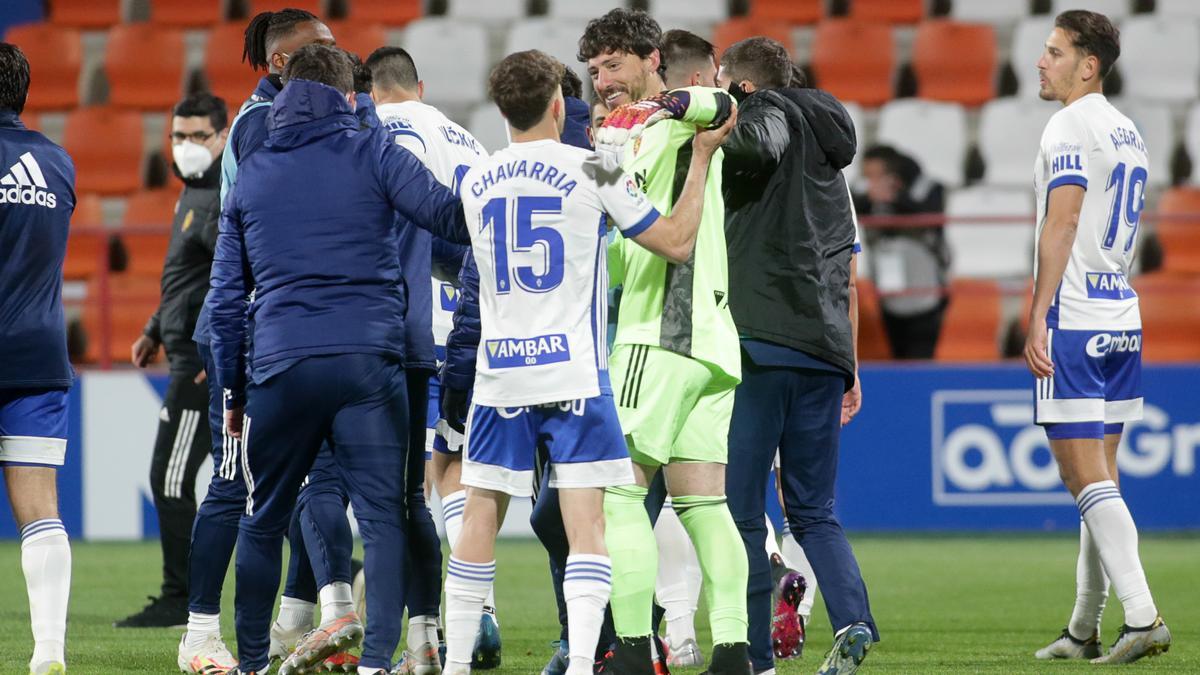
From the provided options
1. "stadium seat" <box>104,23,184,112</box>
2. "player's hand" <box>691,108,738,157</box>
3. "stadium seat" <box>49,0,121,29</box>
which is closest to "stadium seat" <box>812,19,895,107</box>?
"stadium seat" <box>104,23,184,112</box>

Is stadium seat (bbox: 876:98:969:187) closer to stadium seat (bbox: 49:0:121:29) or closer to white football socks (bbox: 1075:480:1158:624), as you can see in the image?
stadium seat (bbox: 49:0:121:29)

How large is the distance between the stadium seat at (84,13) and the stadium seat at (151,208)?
7.70 feet

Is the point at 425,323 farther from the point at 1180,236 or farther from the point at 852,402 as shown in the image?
the point at 1180,236

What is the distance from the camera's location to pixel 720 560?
4766 mm

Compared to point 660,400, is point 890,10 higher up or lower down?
higher up

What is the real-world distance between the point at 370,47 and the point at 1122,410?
8.76 metres

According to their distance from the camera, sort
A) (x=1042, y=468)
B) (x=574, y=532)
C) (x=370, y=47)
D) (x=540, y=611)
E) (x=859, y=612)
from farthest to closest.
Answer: (x=370, y=47) < (x=1042, y=468) < (x=540, y=611) < (x=859, y=612) < (x=574, y=532)

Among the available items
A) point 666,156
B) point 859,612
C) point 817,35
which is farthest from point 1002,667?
point 817,35

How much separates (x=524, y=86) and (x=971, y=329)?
7867 millimetres

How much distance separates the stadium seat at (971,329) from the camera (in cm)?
1179

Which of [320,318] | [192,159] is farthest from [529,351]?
[192,159]

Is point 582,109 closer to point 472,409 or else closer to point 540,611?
point 472,409

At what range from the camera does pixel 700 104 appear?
15.2ft

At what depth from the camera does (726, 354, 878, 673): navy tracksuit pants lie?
200 inches
